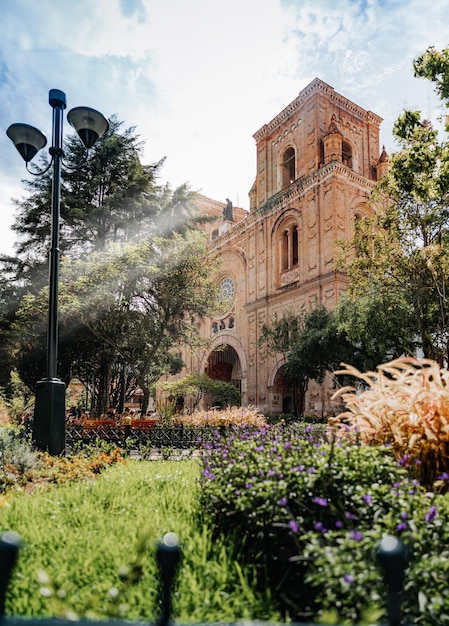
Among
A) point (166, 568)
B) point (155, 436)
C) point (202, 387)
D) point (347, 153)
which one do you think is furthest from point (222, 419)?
point (347, 153)

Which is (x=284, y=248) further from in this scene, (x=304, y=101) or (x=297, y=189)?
(x=304, y=101)

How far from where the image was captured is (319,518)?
9.57 feet

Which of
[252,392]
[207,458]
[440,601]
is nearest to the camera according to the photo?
[440,601]

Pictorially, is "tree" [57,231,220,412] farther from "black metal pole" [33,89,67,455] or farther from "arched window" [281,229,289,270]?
"black metal pole" [33,89,67,455]

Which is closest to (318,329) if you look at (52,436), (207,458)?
(52,436)

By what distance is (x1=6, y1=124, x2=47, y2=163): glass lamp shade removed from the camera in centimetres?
834

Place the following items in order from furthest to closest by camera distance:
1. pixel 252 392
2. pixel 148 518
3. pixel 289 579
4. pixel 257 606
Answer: pixel 252 392 < pixel 148 518 < pixel 289 579 < pixel 257 606

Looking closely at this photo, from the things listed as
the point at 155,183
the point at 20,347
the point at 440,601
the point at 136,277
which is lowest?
the point at 440,601

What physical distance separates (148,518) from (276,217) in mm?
28823

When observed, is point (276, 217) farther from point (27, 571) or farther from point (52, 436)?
point (27, 571)

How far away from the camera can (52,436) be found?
744cm

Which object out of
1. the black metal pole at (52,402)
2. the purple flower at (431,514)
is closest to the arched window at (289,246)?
the black metal pole at (52,402)

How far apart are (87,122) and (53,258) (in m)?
2.39

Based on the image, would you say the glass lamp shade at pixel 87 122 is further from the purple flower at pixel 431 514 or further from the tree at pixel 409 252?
the purple flower at pixel 431 514
